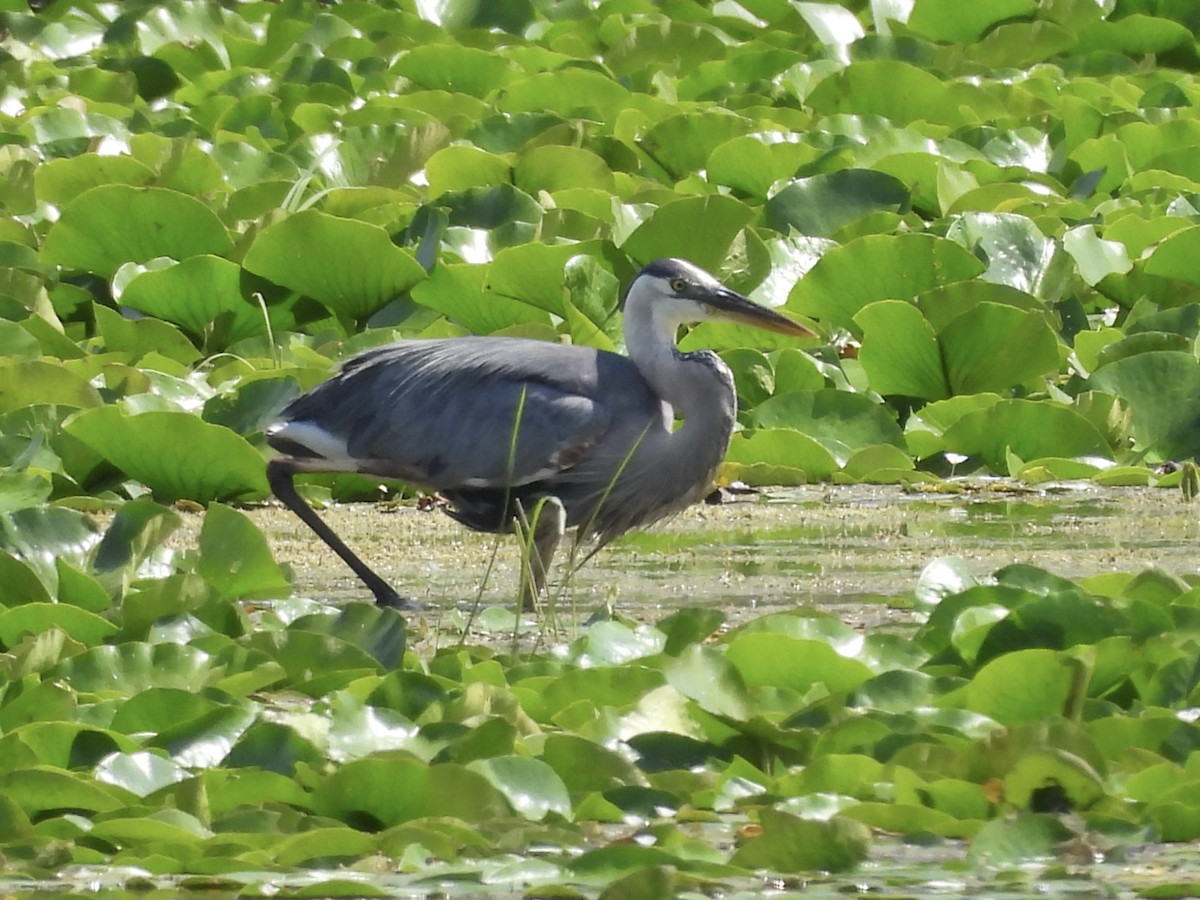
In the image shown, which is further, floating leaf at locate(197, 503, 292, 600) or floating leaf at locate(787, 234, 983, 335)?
floating leaf at locate(787, 234, 983, 335)

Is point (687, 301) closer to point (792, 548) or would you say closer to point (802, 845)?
point (792, 548)

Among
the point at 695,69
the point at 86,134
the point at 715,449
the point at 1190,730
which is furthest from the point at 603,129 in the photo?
the point at 1190,730

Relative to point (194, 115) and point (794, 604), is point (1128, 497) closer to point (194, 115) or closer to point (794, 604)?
point (794, 604)

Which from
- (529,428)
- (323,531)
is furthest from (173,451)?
(529,428)

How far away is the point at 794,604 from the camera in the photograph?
187 inches

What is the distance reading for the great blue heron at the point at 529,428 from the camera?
17.9 ft

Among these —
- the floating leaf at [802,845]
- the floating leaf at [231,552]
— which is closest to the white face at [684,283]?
the floating leaf at [231,552]

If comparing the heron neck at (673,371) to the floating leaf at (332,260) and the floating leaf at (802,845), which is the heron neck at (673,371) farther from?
the floating leaf at (802,845)

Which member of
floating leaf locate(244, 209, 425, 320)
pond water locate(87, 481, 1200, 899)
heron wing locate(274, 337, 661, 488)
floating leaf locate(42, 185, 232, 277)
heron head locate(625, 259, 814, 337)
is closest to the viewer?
pond water locate(87, 481, 1200, 899)

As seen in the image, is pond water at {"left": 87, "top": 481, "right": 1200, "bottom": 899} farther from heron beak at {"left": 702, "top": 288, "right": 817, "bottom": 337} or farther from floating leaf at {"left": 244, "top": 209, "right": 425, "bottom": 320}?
floating leaf at {"left": 244, "top": 209, "right": 425, "bottom": 320}

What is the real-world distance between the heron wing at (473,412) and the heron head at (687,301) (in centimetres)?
21

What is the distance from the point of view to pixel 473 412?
5.45 m

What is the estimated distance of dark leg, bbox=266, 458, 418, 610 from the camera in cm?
497

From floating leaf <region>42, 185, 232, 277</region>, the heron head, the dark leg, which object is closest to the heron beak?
the heron head
